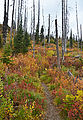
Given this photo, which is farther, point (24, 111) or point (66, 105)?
point (66, 105)

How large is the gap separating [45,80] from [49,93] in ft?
8.54

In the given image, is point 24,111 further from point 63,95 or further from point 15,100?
point 63,95

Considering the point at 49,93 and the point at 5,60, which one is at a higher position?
the point at 5,60

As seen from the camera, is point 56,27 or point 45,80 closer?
point 45,80

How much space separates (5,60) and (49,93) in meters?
5.01

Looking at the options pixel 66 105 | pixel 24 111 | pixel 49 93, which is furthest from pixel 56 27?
pixel 24 111

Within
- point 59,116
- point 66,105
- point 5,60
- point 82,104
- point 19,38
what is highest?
point 19,38

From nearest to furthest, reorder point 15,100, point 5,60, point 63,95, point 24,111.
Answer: point 24,111 → point 15,100 → point 63,95 → point 5,60

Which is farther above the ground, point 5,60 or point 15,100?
point 5,60

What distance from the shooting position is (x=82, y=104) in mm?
4504

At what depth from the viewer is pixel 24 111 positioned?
12.2 ft

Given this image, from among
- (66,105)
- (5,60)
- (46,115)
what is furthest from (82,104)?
(5,60)

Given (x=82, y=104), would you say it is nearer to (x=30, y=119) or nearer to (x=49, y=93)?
(x=30, y=119)

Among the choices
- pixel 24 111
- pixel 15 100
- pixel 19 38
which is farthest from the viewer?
pixel 19 38
